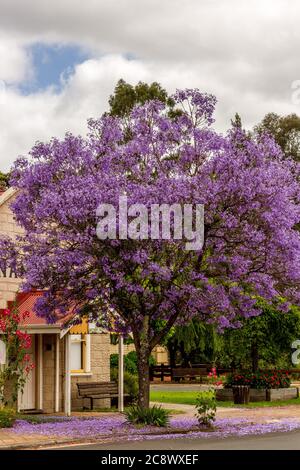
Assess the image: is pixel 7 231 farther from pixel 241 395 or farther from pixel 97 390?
pixel 241 395

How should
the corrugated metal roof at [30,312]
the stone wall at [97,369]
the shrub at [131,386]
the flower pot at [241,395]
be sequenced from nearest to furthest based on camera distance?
the corrugated metal roof at [30,312], the stone wall at [97,369], the shrub at [131,386], the flower pot at [241,395]

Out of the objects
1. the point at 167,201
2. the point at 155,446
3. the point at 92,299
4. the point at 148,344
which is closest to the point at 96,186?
the point at 167,201

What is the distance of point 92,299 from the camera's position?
21.8 m

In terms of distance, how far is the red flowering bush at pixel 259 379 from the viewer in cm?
3131

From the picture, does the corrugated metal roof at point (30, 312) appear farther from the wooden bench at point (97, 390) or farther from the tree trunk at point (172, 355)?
the tree trunk at point (172, 355)

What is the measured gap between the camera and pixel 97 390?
27.4 m

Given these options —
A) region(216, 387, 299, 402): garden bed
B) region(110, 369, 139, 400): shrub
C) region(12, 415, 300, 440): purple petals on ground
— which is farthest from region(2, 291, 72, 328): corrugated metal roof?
region(216, 387, 299, 402): garden bed

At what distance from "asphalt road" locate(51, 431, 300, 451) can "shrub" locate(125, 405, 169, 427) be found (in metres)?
2.14

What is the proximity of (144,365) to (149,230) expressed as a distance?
3.94 m

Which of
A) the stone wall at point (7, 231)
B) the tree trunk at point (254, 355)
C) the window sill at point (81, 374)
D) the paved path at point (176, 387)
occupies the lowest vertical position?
the paved path at point (176, 387)

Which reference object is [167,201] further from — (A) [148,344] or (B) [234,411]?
(B) [234,411]

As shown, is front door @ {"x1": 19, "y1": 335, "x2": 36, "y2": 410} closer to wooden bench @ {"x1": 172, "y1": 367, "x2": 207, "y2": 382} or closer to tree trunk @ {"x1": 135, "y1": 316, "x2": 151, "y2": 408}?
tree trunk @ {"x1": 135, "y1": 316, "x2": 151, "y2": 408}

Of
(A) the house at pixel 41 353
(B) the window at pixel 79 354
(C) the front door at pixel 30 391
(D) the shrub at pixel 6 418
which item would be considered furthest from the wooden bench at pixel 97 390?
(D) the shrub at pixel 6 418

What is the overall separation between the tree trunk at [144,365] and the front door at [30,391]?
17.4 ft
